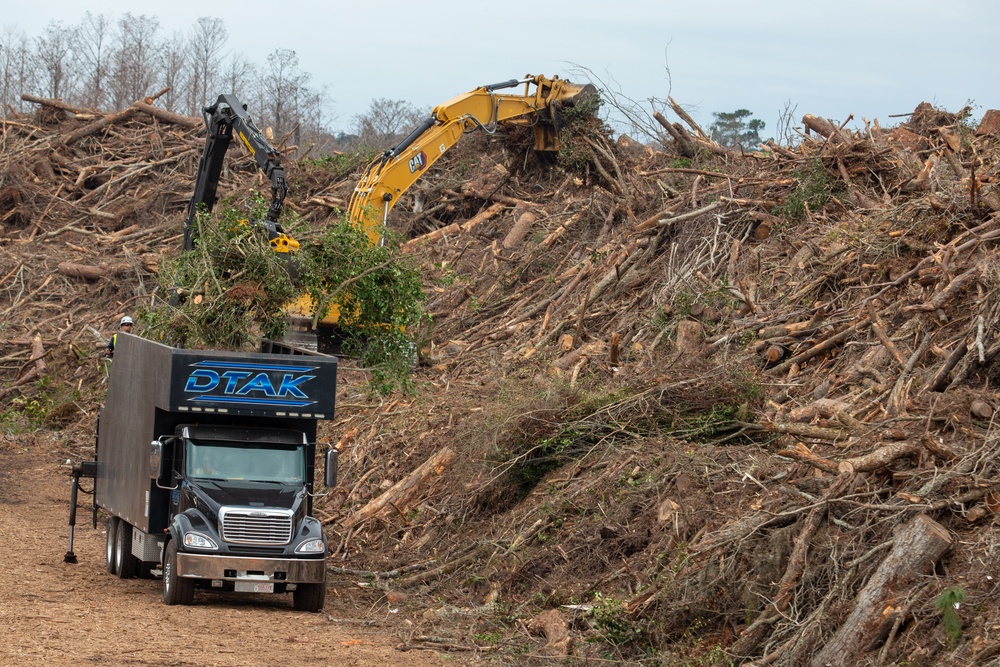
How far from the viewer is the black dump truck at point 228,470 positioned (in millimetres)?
12758

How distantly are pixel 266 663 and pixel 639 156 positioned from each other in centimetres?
1983

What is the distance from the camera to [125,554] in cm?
1449

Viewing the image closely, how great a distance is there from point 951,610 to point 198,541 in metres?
7.52

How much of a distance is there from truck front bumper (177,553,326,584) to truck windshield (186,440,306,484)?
102 cm

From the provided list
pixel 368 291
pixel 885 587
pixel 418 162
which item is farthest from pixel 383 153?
pixel 885 587

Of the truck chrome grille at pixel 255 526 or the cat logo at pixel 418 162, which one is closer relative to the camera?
the truck chrome grille at pixel 255 526

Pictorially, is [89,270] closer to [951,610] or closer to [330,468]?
[330,468]

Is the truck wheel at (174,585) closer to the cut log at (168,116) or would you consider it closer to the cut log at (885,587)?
the cut log at (885,587)

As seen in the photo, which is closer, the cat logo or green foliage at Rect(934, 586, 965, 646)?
green foliage at Rect(934, 586, 965, 646)

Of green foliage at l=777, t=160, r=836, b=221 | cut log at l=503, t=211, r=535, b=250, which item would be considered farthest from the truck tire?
cut log at l=503, t=211, r=535, b=250

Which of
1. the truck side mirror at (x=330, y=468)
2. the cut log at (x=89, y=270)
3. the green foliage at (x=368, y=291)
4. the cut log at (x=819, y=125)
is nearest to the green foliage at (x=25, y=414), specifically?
the cut log at (x=89, y=270)

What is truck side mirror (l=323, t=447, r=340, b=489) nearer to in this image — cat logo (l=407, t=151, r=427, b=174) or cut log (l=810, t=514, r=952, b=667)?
cut log (l=810, t=514, r=952, b=667)

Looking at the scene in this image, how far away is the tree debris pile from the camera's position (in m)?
10.3

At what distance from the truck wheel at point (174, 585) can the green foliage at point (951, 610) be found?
7.61 m
